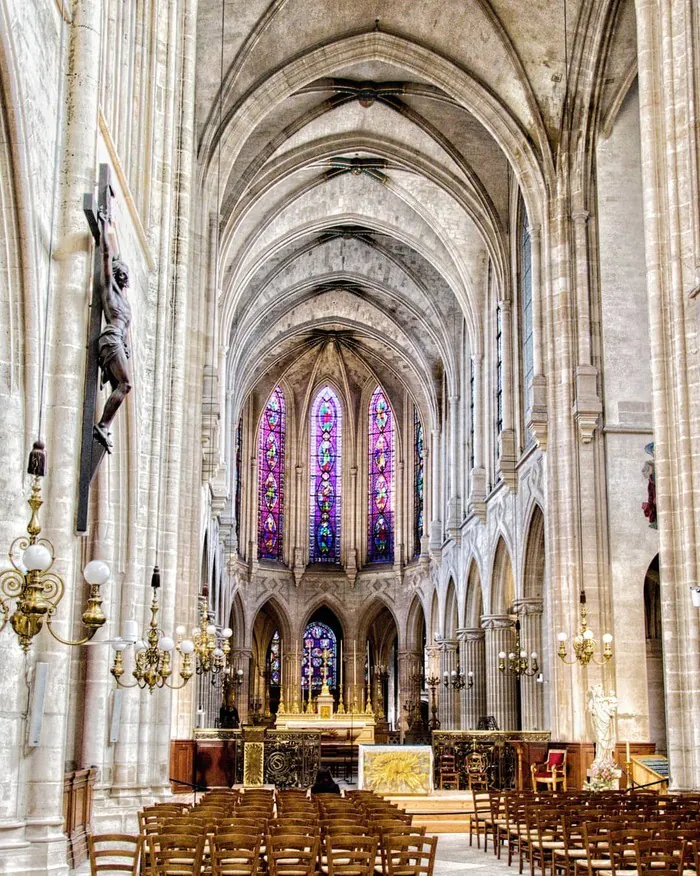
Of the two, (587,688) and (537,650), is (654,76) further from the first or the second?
(537,650)

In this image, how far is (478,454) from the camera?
35156mm

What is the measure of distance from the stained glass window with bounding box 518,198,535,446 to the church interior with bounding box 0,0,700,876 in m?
0.16

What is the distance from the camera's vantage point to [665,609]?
16.2 metres

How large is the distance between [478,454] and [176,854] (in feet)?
88.7

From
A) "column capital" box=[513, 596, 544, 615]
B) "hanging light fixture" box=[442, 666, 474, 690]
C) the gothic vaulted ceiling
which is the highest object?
the gothic vaulted ceiling

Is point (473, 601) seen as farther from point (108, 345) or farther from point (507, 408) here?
point (108, 345)

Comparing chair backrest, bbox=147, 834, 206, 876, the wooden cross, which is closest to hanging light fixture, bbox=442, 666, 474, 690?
the wooden cross

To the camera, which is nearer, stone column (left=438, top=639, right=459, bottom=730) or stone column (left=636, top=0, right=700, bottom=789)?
stone column (left=636, top=0, right=700, bottom=789)

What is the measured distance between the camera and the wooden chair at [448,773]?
2589cm

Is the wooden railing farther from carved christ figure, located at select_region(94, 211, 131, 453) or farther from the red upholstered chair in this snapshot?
the red upholstered chair

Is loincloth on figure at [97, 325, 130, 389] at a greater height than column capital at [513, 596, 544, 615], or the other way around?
loincloth on figure at [97, 325, 130, 389]

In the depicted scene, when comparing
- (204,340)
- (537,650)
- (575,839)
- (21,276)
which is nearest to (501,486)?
(537,650)

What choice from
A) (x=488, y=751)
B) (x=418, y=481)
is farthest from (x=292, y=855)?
(x=418, y=481)

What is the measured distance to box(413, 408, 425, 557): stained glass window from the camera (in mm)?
46906
